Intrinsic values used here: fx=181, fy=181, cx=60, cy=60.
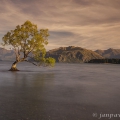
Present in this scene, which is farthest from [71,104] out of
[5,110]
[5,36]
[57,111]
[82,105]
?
[5,36]

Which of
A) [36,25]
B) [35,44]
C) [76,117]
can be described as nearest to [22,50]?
[35,44]

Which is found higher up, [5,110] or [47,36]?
[47,36]

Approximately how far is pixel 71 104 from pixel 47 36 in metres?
51.2

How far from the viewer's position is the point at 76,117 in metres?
14.8

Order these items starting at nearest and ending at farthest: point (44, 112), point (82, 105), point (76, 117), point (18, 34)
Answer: point (76, 117), point (44, 112), point (82, 105), point (18, 34)

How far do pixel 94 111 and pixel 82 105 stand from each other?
2.32 m

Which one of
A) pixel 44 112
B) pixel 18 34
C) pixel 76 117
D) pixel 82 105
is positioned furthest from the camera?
pixel 18 34

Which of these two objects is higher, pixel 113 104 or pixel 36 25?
pixel 36 25

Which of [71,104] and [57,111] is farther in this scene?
[71,104]

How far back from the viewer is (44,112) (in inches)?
629

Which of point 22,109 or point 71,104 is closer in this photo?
point 22,109

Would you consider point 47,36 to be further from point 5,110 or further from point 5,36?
point 5,110

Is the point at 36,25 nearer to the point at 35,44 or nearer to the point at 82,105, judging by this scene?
the point at 35,44

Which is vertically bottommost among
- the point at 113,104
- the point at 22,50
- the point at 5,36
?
the point at 113,104
